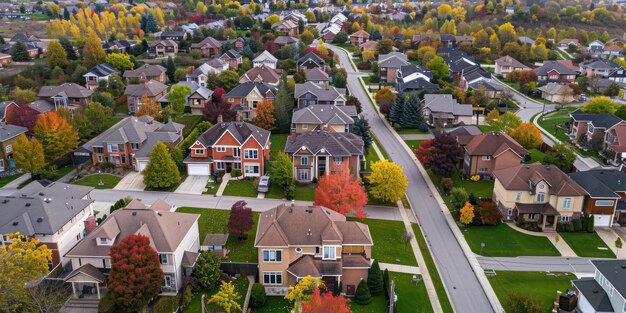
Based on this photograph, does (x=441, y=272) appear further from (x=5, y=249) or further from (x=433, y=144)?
(x=5, y=249)

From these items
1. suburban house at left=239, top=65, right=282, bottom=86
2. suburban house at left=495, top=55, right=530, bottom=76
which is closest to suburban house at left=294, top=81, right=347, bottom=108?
suburban house at left=239, top=65, right=282, bottom=86

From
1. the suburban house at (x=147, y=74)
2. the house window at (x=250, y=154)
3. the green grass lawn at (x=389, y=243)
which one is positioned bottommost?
the green grass lawn at (x=389, y=243)

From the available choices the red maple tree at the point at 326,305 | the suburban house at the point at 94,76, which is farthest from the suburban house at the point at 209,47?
the red maple tree at the point at 326,305

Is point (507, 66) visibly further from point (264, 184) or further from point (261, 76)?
point (264, 184)

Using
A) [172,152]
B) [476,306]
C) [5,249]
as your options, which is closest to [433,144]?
[476,306]

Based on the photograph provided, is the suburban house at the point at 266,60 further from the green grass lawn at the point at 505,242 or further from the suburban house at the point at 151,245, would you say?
the suburban house at the point at 151,245

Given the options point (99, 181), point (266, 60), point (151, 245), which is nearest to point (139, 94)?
point (99, 181)

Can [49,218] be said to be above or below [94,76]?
below
